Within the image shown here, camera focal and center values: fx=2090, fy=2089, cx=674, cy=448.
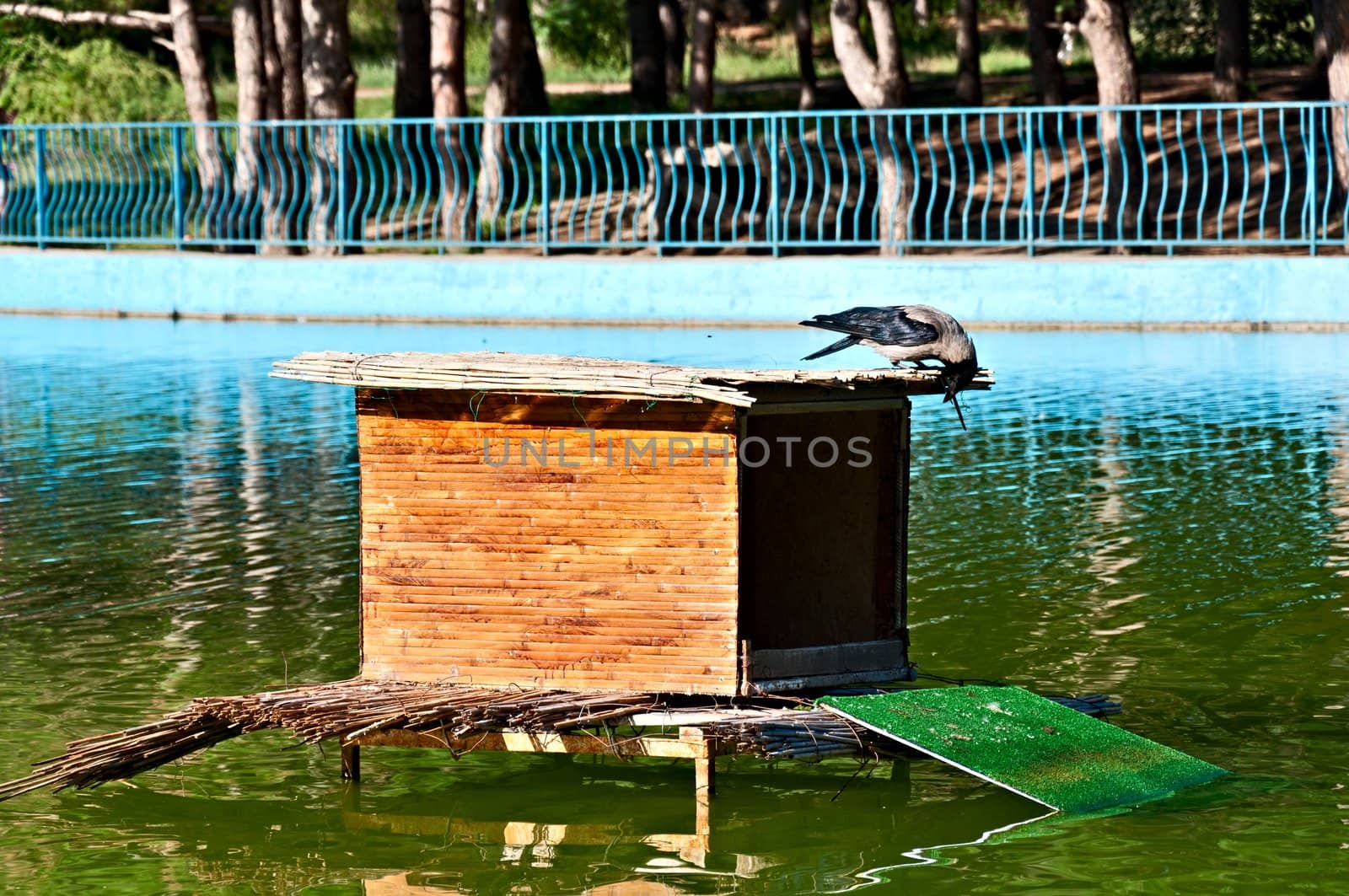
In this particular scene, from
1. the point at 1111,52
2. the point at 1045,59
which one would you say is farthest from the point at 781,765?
the point at 1045,59

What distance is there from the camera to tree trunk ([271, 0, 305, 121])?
2414cm

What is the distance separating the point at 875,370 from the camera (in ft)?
19.7

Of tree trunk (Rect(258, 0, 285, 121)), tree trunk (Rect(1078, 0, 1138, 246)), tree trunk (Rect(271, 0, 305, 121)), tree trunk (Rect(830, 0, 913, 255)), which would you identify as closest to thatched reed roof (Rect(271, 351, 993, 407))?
tree trunk (Rect(830, 0, 913, 255))

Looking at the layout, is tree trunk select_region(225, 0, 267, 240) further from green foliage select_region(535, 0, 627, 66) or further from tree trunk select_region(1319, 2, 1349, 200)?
green foliage select_region(535, 0, 627, 66)

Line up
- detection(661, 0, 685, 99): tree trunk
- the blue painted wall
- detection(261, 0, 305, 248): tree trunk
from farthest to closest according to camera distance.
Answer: detection(661, 0, 685, 99): tree trunk < detection(261, 0, 305, 248): tree trunk < the blue painted wall

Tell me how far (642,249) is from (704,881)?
1822 centimetres

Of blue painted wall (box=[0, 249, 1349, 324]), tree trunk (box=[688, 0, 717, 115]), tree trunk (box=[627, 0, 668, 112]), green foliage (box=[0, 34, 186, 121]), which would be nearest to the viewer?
blue painted wall (box=[0, 249, 1349, 324])

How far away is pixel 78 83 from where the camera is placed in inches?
1567

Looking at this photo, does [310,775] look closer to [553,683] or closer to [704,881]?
[553,683]

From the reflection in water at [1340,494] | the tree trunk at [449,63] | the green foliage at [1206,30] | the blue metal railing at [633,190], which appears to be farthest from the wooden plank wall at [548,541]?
the green foliage at [1206,30]

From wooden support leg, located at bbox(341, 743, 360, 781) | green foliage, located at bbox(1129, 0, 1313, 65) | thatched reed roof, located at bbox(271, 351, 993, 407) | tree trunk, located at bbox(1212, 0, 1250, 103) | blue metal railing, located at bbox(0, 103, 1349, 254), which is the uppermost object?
green foliage, located at bbox(1129, 0, 1313, 65)

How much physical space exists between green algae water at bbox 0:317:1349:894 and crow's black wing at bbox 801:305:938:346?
50.9 inches

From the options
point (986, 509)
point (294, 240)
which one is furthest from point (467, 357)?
point (294, 240)

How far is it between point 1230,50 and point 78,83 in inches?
858
